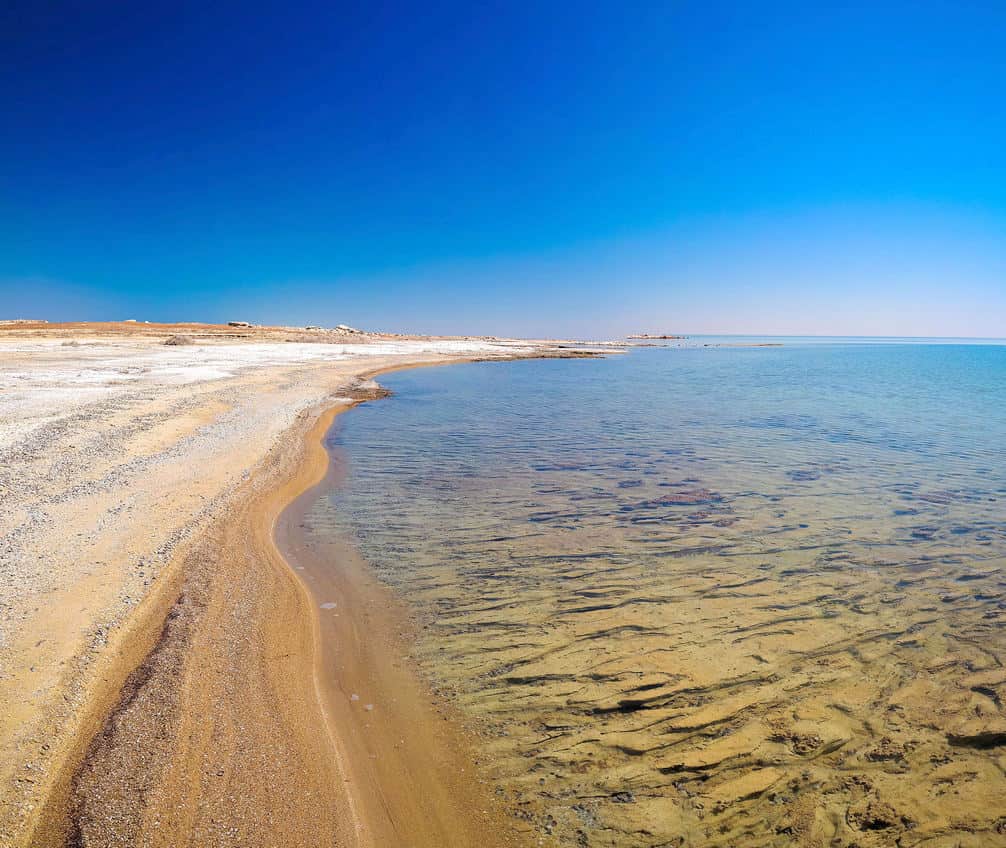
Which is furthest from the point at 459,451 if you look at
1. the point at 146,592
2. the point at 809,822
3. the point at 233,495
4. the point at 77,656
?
the point at 809,822

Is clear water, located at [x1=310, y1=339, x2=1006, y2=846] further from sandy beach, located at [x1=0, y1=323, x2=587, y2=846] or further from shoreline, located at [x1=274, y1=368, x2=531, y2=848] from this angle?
sandy beach, located at [x1=0, y1=323, x2=587, y2=846]

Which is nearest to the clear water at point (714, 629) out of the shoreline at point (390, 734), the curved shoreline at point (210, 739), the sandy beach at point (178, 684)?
the shoreline at point (390, 734)

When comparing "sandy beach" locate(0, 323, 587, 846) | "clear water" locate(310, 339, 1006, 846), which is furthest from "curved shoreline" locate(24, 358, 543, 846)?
"clear water" locate(310, 339, 1006, 846)

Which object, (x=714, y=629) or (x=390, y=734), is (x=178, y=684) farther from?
(x=714, y=629)

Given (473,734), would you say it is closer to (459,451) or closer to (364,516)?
(364,516)

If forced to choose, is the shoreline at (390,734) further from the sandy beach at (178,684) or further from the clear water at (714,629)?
the clear water at (714,629)
